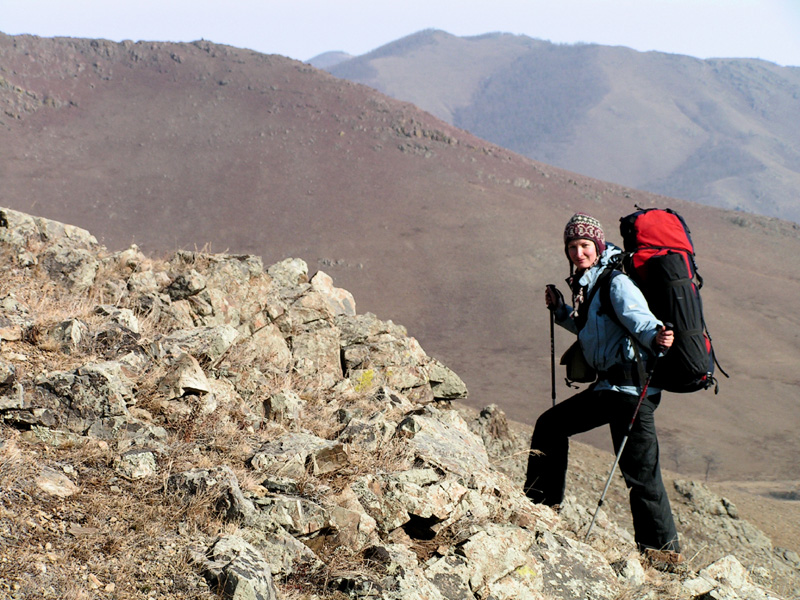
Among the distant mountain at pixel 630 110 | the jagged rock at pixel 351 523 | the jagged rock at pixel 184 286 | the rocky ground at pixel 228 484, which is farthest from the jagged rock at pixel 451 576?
the distant mountain at pixel 630 110

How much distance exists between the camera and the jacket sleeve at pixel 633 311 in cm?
341

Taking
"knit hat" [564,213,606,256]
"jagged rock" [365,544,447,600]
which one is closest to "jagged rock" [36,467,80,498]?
"jagged rock" [365,544,447,600]

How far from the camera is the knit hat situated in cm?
380

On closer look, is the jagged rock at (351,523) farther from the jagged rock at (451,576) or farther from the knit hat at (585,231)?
the knit hat at (585,231)

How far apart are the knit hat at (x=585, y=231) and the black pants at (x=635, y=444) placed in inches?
31.6

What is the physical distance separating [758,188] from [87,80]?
240ft

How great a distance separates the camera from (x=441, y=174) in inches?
1489

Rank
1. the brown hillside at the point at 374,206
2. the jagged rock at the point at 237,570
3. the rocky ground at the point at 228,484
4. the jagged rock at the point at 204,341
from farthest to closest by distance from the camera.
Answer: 1. the brown hillside at the point at 374,206
2. the jagged rock at the point at 204,341
3. the rocky ground at the point at 228,484
4. the jagged rock at the point at 237,570

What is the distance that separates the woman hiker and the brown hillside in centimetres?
1235

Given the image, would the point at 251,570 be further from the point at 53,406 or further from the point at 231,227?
the point at 231,227

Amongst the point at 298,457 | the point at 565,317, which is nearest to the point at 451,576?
the point at 298,457

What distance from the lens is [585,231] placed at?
3807 millimetres

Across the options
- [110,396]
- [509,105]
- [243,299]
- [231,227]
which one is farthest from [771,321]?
[509,105]

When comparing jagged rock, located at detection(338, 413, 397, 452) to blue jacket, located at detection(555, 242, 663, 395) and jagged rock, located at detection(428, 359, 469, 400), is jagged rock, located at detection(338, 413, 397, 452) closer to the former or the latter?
blue jacket, located at detection(555, 242, 663, 395)
